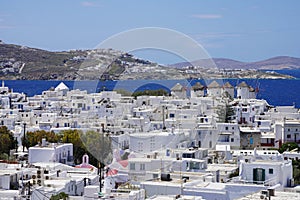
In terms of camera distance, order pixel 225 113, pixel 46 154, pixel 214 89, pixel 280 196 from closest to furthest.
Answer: pixel 280 196, pixel 46 154, pixel 225 113, pixel 214 89

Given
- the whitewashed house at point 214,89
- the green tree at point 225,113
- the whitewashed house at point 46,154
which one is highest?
the whitewashed house at point 214,89

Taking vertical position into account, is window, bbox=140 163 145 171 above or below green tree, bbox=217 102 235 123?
below

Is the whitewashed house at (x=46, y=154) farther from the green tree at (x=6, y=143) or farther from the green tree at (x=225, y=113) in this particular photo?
the green tree at (x=225, y=113)

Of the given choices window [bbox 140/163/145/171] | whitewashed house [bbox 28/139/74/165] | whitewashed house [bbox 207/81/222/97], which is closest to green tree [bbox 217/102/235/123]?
whitewashed house [bbox 207/81/222/97]

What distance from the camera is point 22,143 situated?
15062 mm

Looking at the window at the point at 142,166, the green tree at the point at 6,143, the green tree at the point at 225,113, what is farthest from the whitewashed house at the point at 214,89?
the window at the point at 142,166

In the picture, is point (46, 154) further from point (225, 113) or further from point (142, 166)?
point (225, 113)

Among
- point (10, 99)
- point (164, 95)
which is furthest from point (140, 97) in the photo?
point (10, 99)

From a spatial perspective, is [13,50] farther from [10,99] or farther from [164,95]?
[164,95]

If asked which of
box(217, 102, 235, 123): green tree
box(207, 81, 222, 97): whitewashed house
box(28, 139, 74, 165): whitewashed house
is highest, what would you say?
box(207, 81, 222, 97): whitewashed house

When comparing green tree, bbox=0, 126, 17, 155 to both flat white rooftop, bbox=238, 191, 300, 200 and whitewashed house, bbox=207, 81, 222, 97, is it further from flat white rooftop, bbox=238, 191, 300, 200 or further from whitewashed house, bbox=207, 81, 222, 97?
whitewashed house, bbox=207, 81, 222, 97

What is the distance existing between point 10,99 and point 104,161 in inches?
729

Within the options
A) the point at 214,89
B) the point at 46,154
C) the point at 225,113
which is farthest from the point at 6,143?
the point at 214,89

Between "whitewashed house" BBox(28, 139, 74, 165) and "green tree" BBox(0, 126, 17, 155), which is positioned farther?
"green tree" BBox(0, 126, 17, 155)
